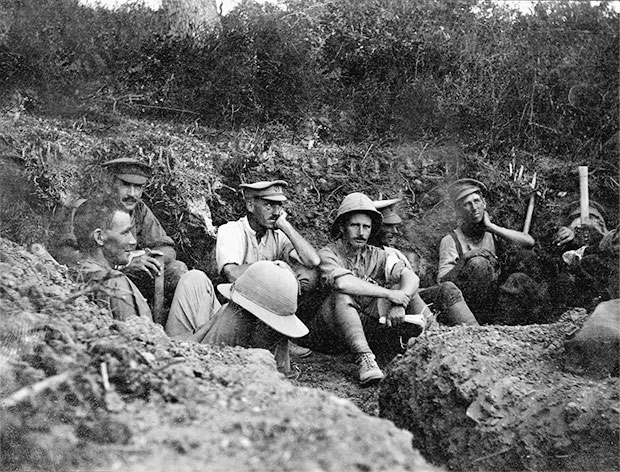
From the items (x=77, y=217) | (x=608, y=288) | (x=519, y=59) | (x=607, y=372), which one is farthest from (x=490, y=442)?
(x=519, y=59)

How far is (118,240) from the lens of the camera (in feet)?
18.6

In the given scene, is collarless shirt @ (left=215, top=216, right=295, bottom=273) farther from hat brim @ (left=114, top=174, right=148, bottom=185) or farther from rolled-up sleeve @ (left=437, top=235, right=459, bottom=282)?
rolled-up sleeve @ (left=437, top=235, right=459, bottom=282)

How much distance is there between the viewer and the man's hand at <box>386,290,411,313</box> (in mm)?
6191

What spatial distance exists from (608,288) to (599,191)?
2378 millimetres

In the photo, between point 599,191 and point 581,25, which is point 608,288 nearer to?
point 599,191

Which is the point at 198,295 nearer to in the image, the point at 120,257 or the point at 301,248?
the point at 120,257

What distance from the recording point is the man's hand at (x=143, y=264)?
19.3ft

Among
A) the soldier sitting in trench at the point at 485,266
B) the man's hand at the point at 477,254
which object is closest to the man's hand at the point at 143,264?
the soldier sitting in trench at the point at 485,266

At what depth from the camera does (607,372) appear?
4.56m

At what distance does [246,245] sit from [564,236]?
324 centimetres

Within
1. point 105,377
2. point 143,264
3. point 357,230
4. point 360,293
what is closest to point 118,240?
point 143,264

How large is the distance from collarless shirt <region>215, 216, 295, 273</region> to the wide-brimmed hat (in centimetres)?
187

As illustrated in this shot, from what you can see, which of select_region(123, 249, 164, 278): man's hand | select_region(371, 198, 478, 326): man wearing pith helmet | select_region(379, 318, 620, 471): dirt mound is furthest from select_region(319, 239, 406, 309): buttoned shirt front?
select_region(123, 249, 164, 278): man's hand

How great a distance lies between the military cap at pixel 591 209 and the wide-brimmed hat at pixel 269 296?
4366 millimetres
